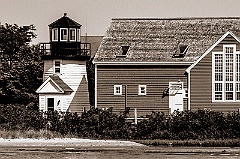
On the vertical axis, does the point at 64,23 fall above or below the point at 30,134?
above

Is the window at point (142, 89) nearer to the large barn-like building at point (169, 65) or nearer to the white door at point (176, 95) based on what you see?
the large barn-like building at point (169, 65)

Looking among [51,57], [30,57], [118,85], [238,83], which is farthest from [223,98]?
[30,57]

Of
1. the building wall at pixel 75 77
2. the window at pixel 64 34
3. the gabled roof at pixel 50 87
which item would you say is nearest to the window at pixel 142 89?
the building wall at pixel 75 77

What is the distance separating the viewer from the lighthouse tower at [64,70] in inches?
2813

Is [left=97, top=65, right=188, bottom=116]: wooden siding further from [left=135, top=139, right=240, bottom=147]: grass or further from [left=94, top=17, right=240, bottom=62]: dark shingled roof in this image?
[left=135, top=139, right=240, bottom=147]: grass

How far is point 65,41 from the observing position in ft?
238

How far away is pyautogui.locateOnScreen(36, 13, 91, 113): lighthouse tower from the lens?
234 feet

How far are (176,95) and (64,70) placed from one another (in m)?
9.43

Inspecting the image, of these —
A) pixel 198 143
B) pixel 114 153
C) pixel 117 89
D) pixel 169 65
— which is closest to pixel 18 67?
pixel 117 89

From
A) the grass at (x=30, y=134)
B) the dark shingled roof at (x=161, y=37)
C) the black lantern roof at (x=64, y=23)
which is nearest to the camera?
the grass at (x=30, y=134)

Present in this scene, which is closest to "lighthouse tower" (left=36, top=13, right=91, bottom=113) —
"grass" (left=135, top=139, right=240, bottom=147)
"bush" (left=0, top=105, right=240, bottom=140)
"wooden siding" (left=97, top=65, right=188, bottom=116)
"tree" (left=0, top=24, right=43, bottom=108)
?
"wooden siding" (left=97, top=65, right=188, bottom=116)

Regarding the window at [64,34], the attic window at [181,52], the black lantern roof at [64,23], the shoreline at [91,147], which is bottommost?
the shoreline at [91,147]

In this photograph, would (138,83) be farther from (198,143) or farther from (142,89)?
(198,143)

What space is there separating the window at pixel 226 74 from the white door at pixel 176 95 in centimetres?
251
